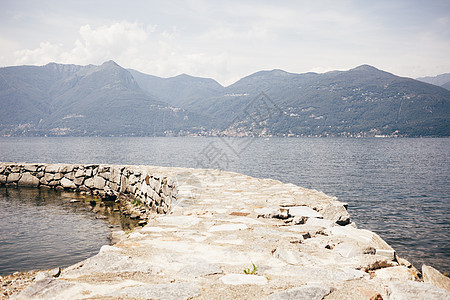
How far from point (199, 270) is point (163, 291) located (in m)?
0.61

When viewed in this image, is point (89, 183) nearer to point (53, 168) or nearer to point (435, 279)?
point (53, 168)

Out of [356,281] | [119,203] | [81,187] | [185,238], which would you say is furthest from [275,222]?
[81,187]

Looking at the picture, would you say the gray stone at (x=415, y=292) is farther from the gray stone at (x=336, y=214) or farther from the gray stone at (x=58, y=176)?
the gray stone at (x=58, y=176)

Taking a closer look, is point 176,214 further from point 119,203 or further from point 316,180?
point 316,180

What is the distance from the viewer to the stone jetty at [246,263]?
2664 millimetres

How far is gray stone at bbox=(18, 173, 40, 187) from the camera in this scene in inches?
589

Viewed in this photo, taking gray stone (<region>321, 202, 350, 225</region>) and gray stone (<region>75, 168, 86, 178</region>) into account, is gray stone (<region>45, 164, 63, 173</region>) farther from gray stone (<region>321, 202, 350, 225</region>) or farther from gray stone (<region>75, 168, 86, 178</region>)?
gray stone (<region>321, 202, 350, 225</region>)

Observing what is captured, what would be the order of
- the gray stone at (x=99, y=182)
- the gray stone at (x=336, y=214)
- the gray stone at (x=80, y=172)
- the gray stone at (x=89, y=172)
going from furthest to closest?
the gray stone at (x=80, y=172) < the gray stone at (x=89, y=172) < the gray stone at (x=99, y=182) < the gray stone at (x=336, y=214)

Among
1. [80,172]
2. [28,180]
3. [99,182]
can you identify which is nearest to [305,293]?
[99,182]

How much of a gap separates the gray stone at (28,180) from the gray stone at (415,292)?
16.2 m

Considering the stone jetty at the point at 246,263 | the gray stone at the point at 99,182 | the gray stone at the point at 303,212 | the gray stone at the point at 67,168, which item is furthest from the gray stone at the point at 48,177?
the gray stone at the point at 303,212

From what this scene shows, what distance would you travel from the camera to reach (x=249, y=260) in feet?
11.6

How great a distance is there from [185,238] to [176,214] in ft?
5.47

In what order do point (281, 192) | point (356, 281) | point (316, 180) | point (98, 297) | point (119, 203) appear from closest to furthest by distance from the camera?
1. point (98, 297)
2. point (356, 281)
3. point (281, 192)
4. point (119, 203)
5. point (316, 180)
